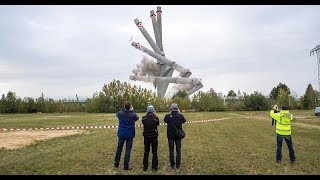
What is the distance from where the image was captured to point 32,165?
10.9 meters

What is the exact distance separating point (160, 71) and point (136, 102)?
11586 millimetres

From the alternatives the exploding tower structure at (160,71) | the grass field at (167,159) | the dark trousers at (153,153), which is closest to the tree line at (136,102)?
the exploding tower structure at (160,71)

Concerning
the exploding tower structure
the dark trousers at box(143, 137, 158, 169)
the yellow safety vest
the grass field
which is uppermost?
the exploding tower structure

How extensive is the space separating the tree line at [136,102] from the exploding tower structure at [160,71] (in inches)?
106

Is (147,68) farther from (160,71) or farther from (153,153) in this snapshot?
(153,153)

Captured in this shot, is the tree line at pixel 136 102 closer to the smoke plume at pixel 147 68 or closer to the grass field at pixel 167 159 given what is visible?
the smoke plume at pixel 147 68

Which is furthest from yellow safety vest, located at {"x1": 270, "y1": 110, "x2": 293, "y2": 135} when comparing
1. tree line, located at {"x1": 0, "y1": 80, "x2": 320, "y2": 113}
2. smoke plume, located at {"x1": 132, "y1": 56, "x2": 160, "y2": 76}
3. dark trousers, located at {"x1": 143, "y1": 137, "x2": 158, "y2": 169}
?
smoke plume, located at {"x1": 132, "y1": 56, "x2": 160, "y2": 76}

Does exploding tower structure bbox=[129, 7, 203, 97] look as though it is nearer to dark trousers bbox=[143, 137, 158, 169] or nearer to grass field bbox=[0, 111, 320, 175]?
grass field bbox=[0, 111, 320, 175]

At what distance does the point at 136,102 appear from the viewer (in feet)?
233

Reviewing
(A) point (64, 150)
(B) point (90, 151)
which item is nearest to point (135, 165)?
(B) point (90, 151)

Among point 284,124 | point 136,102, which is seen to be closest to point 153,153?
point 284,124

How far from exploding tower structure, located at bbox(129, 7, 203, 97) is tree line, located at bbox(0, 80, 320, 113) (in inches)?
106

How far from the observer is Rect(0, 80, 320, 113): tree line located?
2862 inches
